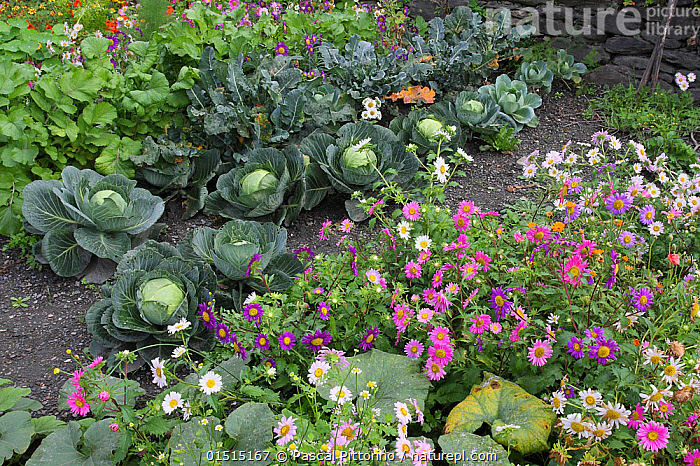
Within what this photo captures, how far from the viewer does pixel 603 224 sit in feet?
7.72

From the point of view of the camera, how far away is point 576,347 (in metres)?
1.76

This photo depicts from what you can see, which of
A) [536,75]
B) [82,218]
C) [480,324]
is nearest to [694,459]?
[480,324]

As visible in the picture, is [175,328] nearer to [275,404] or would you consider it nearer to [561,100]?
[275,404]

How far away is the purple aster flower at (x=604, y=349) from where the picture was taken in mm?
1735

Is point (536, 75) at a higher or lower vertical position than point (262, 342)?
lower

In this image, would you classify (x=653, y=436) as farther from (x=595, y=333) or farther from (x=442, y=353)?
(x=442, y=353)

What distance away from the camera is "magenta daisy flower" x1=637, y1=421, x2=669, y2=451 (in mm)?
1507

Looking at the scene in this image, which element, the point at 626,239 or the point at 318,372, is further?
the point at 626,239

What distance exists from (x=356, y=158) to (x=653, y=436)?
2.15 m

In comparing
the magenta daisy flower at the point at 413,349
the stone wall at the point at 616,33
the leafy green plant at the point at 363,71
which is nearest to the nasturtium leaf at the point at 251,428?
the magenta daisy flower at the point at 413,349

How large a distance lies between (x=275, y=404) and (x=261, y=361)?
223 millimetres

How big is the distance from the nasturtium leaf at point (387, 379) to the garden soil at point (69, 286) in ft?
3.07

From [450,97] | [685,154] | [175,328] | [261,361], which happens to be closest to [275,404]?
[261,361]

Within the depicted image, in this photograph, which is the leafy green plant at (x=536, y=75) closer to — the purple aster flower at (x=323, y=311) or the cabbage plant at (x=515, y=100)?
the cabbage plant at (x=515, y=100)
